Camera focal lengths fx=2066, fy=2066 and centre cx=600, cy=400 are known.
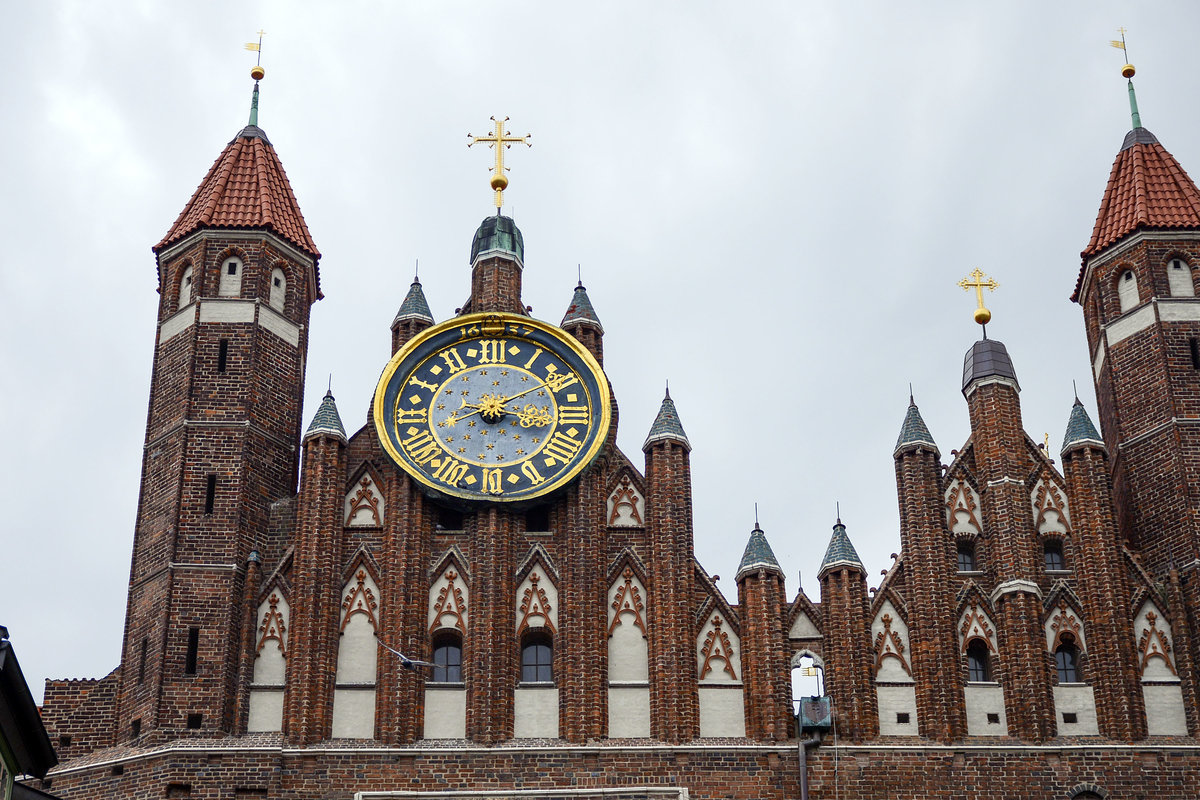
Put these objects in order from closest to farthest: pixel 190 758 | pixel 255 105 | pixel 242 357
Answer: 1. pixel 190 758
2. pixel 242 357
3. pixel 255 105

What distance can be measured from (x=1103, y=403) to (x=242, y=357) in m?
13.9

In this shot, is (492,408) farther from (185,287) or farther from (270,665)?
(185,287)

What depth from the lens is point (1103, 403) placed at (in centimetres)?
3384

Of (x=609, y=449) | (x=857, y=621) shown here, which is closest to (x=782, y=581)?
(x=857, y=621)

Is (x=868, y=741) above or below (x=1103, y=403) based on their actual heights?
below

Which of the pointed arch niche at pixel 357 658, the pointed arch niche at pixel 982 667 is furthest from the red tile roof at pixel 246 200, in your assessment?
the pointed arch niche at pixel 982 667

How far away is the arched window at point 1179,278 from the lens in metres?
33.2

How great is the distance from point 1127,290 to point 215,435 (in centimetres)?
1477

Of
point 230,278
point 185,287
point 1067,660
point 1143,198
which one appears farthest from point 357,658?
point 1143,198

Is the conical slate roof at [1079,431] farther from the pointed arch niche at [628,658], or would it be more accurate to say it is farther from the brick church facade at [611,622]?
the pointed arch niche at [628,658]

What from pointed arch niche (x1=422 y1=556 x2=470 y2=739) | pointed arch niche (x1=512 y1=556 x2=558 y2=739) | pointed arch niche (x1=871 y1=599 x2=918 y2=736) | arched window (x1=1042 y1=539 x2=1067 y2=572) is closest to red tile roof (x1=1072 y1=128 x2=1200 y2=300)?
arched window (x1=1042 y1=539 x2=1067 y2=572)

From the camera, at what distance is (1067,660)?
30.1 meters

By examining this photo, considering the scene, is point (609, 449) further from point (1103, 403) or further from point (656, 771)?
point (1103, 403)

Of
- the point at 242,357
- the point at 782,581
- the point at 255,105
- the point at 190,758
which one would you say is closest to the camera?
the point at 190,758
